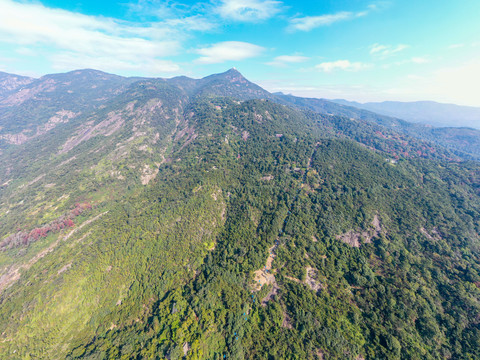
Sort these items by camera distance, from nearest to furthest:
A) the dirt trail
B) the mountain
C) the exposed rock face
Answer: the mountain
the dirt trail
the exposed rock face

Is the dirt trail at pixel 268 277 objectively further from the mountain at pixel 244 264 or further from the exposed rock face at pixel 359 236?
the exposed rock face at pixel 359 236

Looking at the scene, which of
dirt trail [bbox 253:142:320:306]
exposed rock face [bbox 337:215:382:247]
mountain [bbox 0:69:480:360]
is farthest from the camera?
exposed rock face [bbox 337:215:382:247]

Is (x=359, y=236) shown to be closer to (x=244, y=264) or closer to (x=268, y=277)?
(x=268, y=277)

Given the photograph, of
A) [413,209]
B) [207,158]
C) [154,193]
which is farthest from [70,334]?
[413,209]

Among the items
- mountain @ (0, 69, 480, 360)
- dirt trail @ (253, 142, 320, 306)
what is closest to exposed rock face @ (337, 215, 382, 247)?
mountain @ (0, 69, 480, 360)

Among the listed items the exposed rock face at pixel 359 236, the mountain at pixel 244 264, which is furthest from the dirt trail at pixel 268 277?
the exposed rock face at pixel 359 236

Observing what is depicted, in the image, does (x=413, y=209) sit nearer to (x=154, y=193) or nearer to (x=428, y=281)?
(x=428, y=281)

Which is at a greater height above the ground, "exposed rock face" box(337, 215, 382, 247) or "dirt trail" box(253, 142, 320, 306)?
"exposed rock face" box(337, 215, 382, 247)

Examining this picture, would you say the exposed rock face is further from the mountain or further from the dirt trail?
the dirt trail
